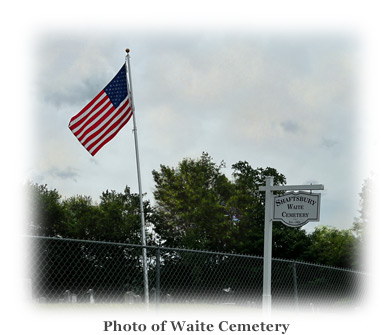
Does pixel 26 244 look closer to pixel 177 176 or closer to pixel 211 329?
pixel 211 329

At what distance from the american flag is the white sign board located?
6.01 m

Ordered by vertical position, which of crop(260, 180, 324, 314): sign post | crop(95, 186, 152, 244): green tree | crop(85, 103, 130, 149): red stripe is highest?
crop(85, 103, 130, 149): red stripe

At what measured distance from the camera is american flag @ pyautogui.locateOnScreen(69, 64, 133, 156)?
11961 mm

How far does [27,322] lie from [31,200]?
111 feet

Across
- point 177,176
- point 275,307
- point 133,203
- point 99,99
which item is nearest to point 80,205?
point 133,203

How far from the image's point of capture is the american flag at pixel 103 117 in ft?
39.2

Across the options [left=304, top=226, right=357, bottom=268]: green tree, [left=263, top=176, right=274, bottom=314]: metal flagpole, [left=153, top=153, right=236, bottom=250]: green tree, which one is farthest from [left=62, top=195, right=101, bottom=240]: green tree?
[left=263, top=176, right=274, bottom=314]: metal flagpole

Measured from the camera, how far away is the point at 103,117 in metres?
12.5

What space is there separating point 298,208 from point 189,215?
34.9 metres

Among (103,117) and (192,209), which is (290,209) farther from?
(192,209)

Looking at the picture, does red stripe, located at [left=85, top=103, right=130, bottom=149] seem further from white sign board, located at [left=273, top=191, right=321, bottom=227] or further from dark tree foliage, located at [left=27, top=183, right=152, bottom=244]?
dark tree foliage, located at [left=27, top=183, right=152, bottom=244]

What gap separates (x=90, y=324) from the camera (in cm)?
593

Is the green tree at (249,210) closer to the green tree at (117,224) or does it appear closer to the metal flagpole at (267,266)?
the green tree at (117,224)

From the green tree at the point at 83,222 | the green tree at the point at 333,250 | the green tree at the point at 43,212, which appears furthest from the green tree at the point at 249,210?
the green tree at the point at 43,212
